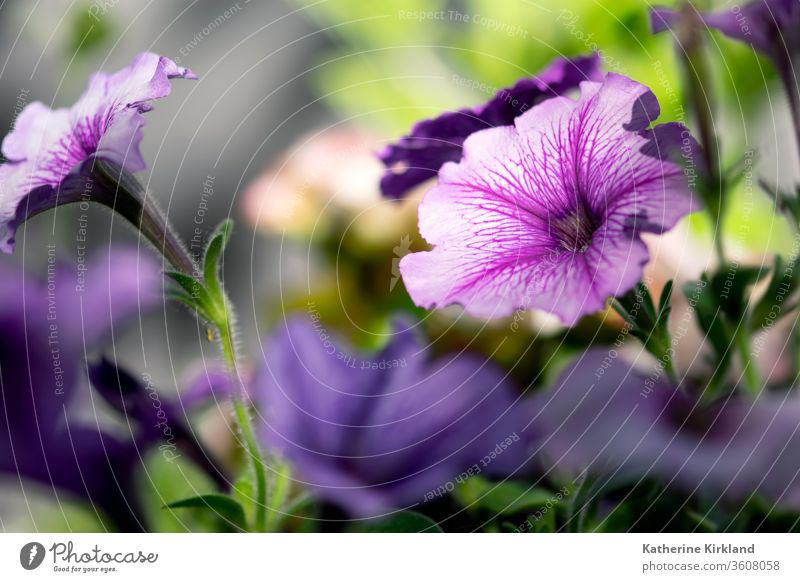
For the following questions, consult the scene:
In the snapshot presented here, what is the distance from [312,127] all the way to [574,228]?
5.5 inches

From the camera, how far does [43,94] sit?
0.30m

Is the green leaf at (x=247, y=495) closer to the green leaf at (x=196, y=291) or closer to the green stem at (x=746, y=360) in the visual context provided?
the green leaf at (x=196, y=291)

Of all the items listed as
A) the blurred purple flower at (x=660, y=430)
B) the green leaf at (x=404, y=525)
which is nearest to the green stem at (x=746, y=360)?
the blurred purple flower at (x=660, y=430)

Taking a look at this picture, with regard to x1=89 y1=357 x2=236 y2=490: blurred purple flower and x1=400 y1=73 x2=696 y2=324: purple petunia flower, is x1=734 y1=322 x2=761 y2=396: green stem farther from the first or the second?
x1=89 y1=357 x2=236 y2=490: blurred purple flower

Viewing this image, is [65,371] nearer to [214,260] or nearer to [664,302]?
[214,260]

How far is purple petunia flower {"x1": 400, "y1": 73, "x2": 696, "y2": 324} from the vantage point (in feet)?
0.72

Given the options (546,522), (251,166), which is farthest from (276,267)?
(546,522)

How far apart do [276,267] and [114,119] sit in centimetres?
10

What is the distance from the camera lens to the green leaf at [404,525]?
26 cm

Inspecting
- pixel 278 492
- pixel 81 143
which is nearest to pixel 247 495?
pixel 278 492

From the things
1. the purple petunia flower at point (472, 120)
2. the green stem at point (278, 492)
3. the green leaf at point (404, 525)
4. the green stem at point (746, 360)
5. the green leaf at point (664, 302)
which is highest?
the purple petunia flower at point (472, 120)

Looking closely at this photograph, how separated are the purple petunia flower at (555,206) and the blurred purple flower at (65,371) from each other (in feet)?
0.34
